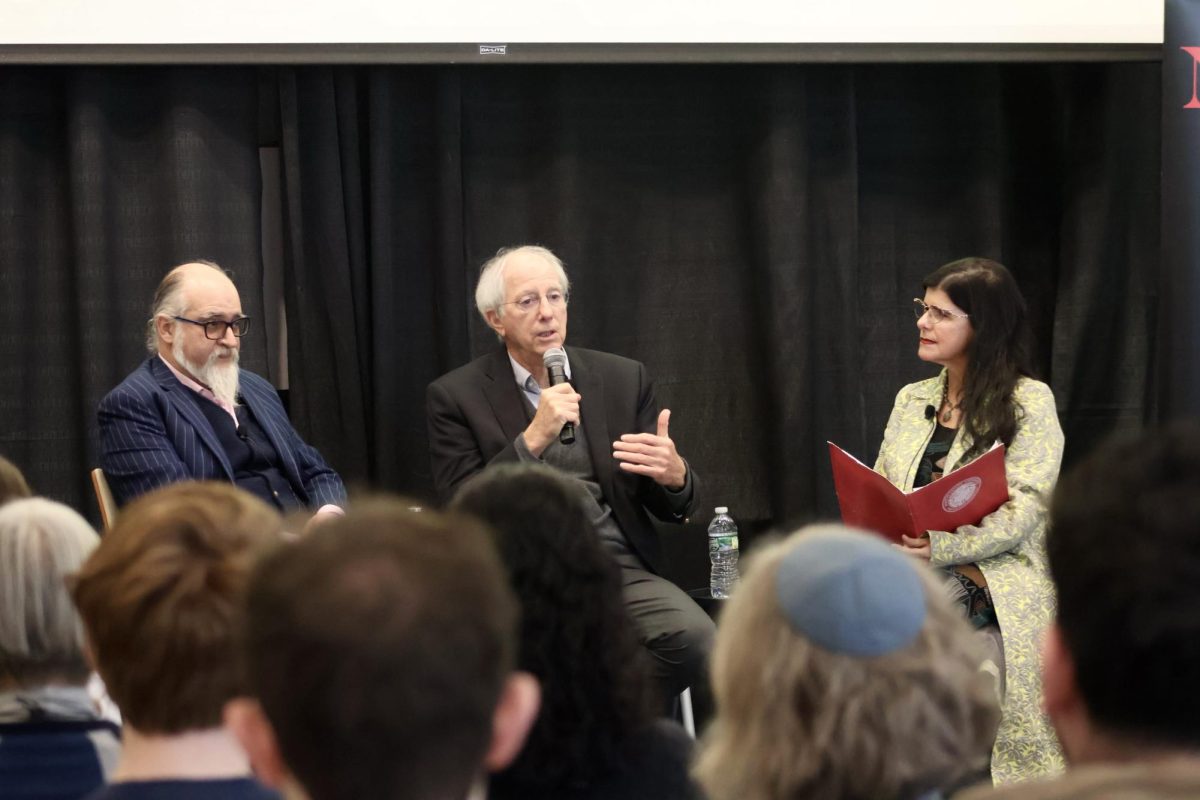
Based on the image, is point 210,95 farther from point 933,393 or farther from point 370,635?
point 370,635

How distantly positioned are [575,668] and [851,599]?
0.40 metres

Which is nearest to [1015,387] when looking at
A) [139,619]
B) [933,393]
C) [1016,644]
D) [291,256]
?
[933,393]

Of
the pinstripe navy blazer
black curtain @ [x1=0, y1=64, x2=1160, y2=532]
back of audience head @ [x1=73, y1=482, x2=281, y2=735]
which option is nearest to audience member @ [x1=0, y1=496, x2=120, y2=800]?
back of audience head @ [x1=73, y1=482, x2=281, y2=735]

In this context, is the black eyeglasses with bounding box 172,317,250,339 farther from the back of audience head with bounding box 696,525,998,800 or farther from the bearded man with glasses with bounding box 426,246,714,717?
the back of audience head with bounding box 696,525,998,800

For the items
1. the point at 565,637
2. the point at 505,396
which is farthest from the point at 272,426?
the point at 565,637

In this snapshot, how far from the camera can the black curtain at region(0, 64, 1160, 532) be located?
3533mm

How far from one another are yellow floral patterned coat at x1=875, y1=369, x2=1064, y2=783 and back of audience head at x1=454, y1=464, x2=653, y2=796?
1.75 meters

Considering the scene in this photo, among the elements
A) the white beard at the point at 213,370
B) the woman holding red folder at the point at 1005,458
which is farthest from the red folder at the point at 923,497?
the white beard at the point at 213,370

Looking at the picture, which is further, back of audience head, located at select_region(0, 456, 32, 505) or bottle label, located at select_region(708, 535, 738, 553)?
bottle label, located at select_region(708, 535, 738, 553)

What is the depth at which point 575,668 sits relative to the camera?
4.51ft

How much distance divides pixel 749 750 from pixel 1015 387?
2.30 meters

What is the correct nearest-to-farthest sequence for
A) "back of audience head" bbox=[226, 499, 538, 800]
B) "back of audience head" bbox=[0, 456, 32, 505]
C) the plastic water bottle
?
"back of audience head" bbox=[226, 499, 538, 800]
"back of audience head" bbox=[0, 456, 32, 505]
the plastic water bottle
